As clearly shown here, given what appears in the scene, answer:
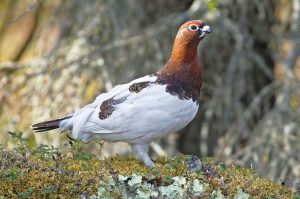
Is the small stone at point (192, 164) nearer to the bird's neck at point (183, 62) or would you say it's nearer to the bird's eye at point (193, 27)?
the bird's neck at point (183, 62)

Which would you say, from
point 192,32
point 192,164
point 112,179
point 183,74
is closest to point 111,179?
point 112,179

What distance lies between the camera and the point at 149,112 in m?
3.95

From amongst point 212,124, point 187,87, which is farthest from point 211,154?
point 187,87

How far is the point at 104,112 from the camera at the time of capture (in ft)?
13.4

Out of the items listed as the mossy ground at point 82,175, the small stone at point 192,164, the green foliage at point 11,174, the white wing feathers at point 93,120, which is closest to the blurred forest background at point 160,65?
the white wing feathers at point 93,120

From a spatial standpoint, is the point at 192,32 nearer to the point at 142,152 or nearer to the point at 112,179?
the point at 142,152

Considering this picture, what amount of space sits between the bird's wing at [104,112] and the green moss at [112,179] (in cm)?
35

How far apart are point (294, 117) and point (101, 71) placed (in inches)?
71.8

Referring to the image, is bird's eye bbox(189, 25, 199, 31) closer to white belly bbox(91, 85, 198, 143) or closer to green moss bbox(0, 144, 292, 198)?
white belly bbox(91, 85, 198, 143)

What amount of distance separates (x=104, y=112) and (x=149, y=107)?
287mm

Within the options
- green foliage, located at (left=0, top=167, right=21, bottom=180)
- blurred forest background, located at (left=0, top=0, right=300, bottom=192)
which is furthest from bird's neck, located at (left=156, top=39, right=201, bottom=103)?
blurred forest background, located at (left=0, top=0, right=300, bottom=192)

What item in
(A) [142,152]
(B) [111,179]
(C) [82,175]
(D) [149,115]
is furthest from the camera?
(A) [142,152]

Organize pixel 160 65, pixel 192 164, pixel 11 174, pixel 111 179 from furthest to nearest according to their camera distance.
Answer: pixel 160 65 → pixel 192 164 → pixel 11 174 → pixel 111 179

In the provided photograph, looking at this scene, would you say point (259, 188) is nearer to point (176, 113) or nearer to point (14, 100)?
point (176, 113)
